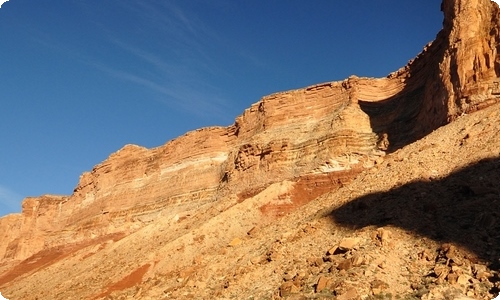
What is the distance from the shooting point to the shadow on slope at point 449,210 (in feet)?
45.9

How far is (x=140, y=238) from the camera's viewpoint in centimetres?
3938

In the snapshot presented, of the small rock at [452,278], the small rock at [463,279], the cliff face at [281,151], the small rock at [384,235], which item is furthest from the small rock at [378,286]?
the cliff face at [281,151]

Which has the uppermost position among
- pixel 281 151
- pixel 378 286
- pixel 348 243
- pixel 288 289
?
pixel 281 151

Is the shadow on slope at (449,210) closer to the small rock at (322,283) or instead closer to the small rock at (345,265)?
the small rock at (345,265)

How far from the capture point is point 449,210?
1630cm

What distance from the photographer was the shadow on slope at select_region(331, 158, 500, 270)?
14.0 m

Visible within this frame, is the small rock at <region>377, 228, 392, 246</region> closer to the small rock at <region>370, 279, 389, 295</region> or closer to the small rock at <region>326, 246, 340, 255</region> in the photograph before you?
the small rock at <region>326, 246, 340, 255</region>

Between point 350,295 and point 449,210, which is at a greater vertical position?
point 449,210

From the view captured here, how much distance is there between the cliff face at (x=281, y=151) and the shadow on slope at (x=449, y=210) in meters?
10.7

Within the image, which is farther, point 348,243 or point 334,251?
point 334,251

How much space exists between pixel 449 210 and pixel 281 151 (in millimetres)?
29510

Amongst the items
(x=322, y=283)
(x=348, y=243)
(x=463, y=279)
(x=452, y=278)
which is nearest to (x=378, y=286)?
(x=322, y=283)

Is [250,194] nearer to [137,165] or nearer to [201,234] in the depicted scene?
[201,234]

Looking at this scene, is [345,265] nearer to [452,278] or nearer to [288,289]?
[288,289]
